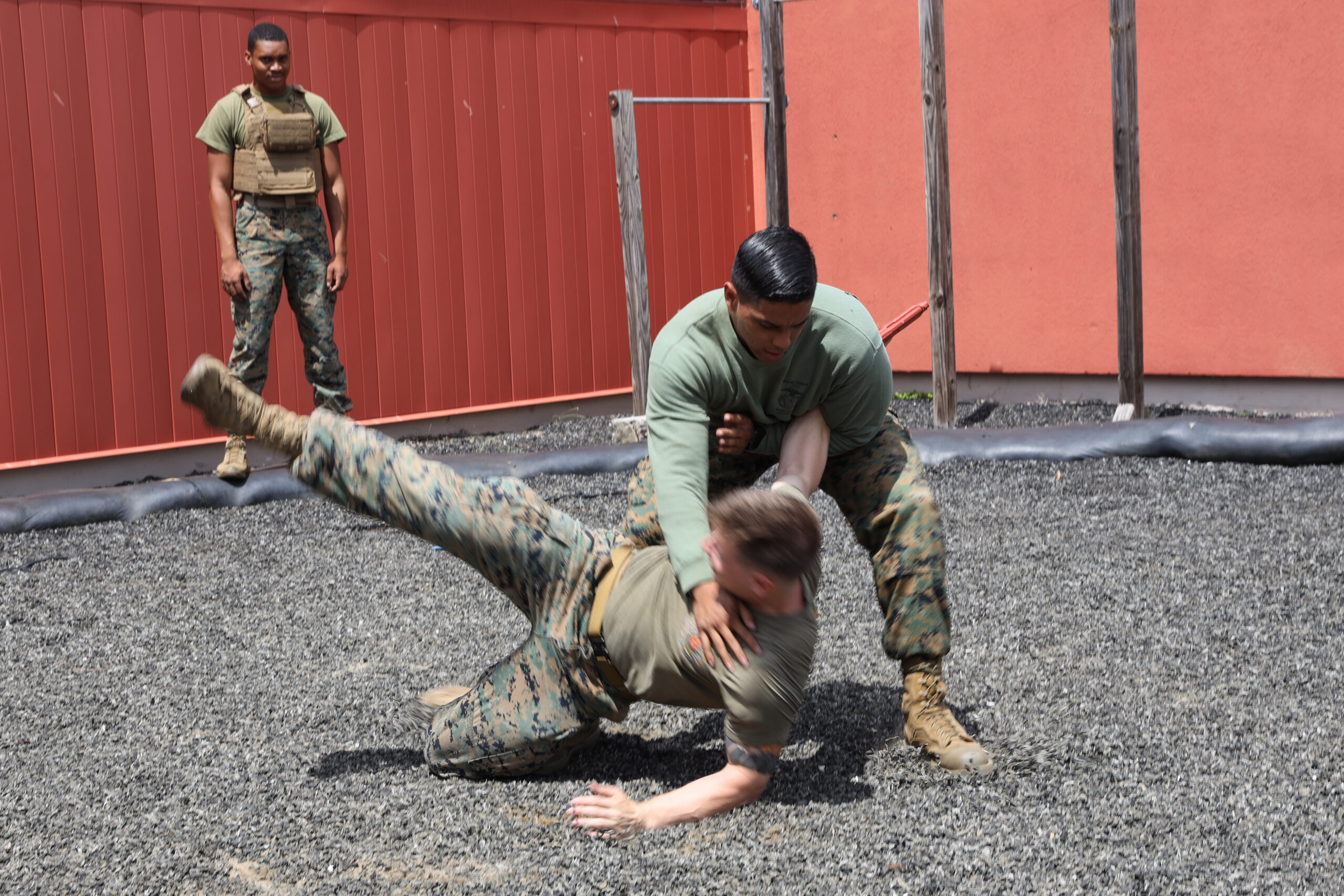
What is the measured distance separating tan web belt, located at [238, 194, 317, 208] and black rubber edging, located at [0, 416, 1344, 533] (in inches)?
43.1

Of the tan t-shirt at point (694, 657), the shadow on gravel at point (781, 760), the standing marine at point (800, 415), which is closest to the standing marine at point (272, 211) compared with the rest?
the shadow on gravel at point (781, 760)

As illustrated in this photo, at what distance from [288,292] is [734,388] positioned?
11.5 ft

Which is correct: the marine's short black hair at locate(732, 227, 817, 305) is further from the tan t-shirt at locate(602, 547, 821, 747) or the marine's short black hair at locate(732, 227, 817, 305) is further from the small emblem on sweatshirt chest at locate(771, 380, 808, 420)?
the tan t-shirt at locate(602, 547, 821, 747)

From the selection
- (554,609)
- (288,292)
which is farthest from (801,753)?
(288,292)

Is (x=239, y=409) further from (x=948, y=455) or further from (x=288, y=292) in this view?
(x=948, y=455)

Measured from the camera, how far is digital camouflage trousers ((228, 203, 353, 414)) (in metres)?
5.55

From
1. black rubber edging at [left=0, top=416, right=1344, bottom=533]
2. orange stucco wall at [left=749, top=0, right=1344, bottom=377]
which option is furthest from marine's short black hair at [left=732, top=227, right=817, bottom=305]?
orange stucco wall at [left=749, top=0, right=1344, bottom=377]

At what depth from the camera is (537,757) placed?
2.63 meters

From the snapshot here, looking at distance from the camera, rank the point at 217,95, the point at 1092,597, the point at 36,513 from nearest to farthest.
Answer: the point at 1092,597
the point at 36,513
the point at 217,95

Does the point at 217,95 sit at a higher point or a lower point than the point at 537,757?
higher

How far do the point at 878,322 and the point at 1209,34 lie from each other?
2.45 m

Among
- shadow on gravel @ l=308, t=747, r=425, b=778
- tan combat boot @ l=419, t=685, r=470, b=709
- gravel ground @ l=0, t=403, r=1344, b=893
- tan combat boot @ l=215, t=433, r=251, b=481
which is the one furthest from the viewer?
tan combat boot @ l=215, t=433, r=251, b=481

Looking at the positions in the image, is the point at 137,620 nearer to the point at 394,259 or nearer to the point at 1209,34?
the point at 394,259

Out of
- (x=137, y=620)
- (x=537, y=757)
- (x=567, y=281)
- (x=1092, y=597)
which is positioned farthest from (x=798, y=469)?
(x=567, y=281)
